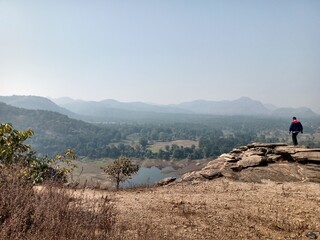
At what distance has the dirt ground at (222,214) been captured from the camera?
8.87 meters

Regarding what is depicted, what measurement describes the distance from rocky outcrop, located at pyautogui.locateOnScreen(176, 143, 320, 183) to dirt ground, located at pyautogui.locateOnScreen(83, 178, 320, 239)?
2.96m

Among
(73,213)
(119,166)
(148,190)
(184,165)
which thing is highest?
(73,213)

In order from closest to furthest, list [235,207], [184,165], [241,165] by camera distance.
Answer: [235,207] < [241,165] < [184,165]

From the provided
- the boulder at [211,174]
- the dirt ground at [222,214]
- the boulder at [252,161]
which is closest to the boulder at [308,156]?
the boulder at [252,161]

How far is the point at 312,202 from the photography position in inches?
491

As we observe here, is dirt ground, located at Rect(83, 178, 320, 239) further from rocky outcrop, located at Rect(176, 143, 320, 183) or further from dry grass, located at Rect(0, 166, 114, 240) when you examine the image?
rocky outcrop, located at Rect(176, 143, 320, 183)

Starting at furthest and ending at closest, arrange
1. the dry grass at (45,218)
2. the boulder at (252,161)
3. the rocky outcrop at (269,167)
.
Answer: the boulder at (252,161)
the rocky outcrop at (269,167)
the dry grass at (45,218)

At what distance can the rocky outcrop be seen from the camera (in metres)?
18.3

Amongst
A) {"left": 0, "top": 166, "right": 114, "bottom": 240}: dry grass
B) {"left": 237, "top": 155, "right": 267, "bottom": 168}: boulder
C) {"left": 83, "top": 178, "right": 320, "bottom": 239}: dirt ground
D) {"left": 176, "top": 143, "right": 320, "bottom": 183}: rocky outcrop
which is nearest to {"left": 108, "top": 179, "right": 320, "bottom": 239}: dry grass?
{"left": 83, "top": 178, "right": 320, "bottom": 239}: dirt ground

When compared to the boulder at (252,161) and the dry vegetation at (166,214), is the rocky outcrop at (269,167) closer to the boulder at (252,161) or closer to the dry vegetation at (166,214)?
the boulder at (252,161)

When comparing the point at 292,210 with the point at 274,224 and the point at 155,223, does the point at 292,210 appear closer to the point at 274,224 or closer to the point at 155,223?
the point at 274,224

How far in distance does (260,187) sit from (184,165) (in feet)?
511

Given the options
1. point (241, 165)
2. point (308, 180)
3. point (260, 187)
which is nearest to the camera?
point (260, 187)

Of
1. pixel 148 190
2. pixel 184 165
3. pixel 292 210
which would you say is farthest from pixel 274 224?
pixel 184 165
